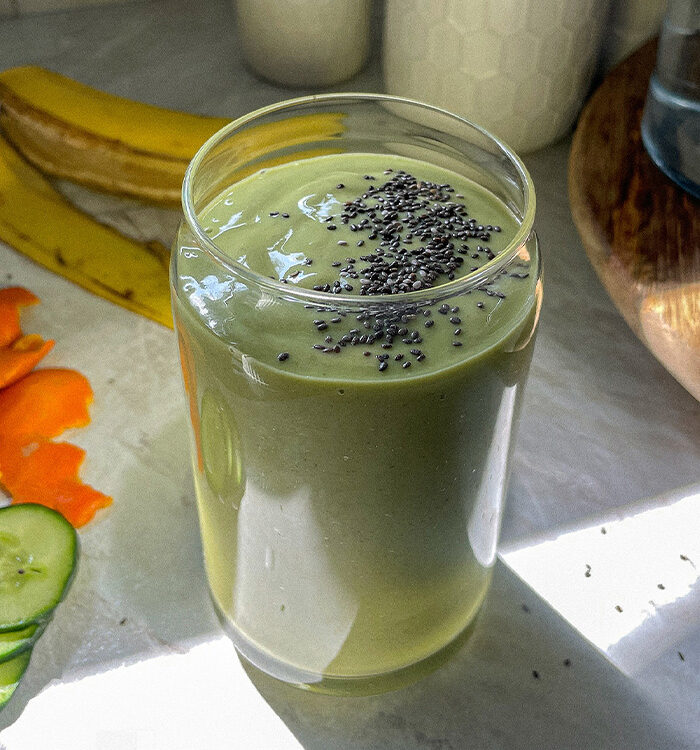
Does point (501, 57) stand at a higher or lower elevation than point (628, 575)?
higher

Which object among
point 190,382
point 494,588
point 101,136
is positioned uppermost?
point 190,382

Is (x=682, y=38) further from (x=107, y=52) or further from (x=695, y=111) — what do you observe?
(x=107, y=52)

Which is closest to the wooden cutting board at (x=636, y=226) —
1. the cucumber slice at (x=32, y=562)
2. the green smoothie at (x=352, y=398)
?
the green smoothie at (x=352, y=398)

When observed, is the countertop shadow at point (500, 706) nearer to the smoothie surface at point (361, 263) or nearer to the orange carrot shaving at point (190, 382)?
the orange carrot shaving at point (190, 382)

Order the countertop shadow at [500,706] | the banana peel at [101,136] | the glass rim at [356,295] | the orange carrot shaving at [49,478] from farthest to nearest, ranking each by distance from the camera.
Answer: the banana peel at [101,136] → the orange carrot shaving at [49,478] → the countertop shadow at [500,706] → the glass rim at [356,295]

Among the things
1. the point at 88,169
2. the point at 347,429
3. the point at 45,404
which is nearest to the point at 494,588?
the point at 347,429

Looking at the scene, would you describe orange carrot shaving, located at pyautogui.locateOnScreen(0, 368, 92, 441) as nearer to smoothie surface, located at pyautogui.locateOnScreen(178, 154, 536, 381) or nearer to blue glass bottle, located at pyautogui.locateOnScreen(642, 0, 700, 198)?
smoothie surface, located at pyautogui.locateOnScreen(178, 154, 536, 381)

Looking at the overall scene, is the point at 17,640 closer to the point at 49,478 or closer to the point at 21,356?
the point at 49,478
